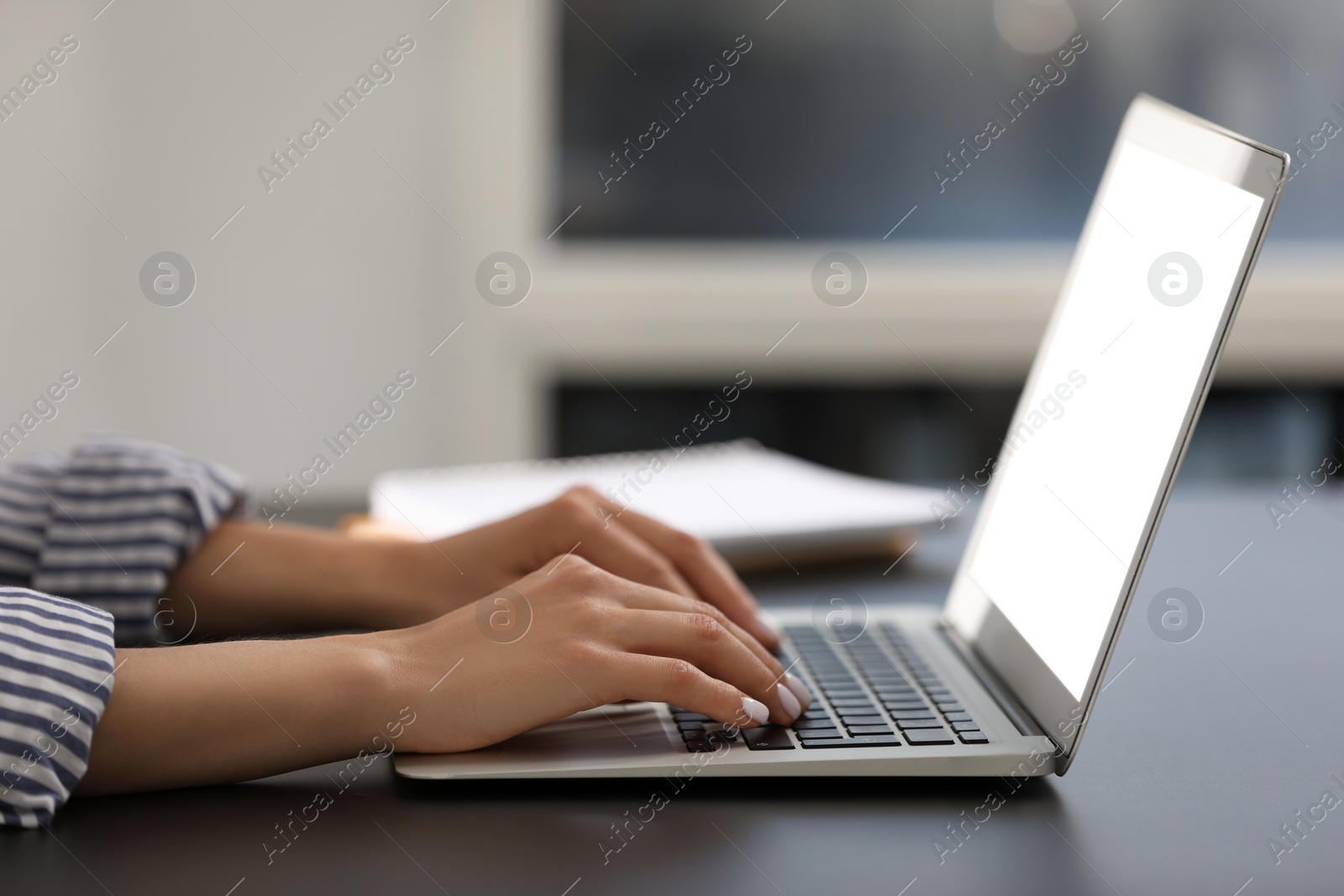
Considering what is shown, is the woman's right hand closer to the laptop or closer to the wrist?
the laptop

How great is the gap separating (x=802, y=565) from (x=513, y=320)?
5.34 ft

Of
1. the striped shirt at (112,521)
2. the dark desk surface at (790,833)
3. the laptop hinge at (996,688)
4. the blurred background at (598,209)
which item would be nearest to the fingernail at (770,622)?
the laptop hinge at (996,688)

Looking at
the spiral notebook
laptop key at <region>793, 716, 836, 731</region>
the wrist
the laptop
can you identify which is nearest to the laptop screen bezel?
the laptop

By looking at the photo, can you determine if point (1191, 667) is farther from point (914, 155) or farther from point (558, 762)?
point (914, 155)

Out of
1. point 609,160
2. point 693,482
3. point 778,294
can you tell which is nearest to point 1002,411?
point 778,294

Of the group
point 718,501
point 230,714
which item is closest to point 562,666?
point 230,714

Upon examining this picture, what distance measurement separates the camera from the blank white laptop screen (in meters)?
0.54

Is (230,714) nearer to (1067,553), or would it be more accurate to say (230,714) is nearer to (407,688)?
(407,688)

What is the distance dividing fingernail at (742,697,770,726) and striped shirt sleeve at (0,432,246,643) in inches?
16.9

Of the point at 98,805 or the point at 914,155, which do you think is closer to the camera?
the point at 98,805

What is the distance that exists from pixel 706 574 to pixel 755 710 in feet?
0.69

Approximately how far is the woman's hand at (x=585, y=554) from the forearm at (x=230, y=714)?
249 mm

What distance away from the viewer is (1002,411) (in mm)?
2625

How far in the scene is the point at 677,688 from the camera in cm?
58
